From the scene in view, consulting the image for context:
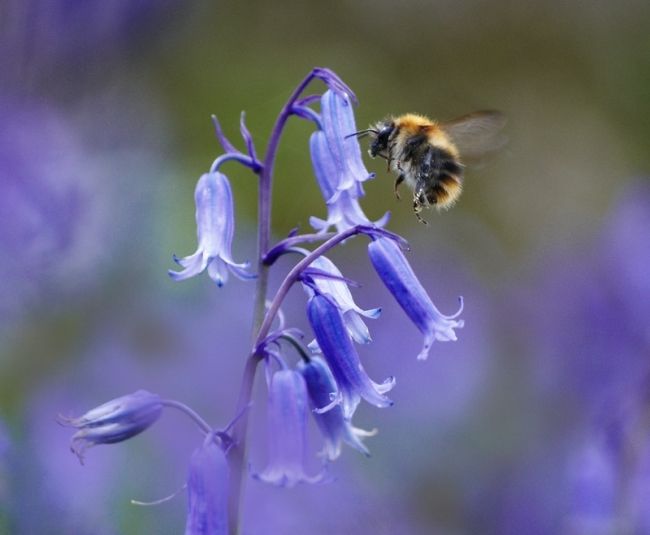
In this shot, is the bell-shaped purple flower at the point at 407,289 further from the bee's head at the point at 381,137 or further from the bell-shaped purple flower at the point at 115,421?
the bee's head at the point at 381,137

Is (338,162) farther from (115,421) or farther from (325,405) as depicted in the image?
(115,421)

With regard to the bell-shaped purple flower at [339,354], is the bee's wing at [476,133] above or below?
above

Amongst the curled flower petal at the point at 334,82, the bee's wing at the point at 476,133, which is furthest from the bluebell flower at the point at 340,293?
the bee's wing at the point at 476,133

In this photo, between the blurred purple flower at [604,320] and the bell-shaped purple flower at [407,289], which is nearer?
the bell-shaped purple flower at [407,289]

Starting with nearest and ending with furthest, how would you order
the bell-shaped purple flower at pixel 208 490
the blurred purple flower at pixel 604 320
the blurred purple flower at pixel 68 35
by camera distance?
the bell-shaped purple flower at pixel 208 490
the blurred purple flower at pixel 68 35
the blurred purple flower at pixel 604 320

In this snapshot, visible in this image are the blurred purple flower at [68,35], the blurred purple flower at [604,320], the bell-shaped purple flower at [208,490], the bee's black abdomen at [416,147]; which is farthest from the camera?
the blurred purple flower at [604,320]

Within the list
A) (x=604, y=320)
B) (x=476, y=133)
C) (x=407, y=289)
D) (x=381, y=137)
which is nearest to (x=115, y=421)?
(x=407, y=289)
